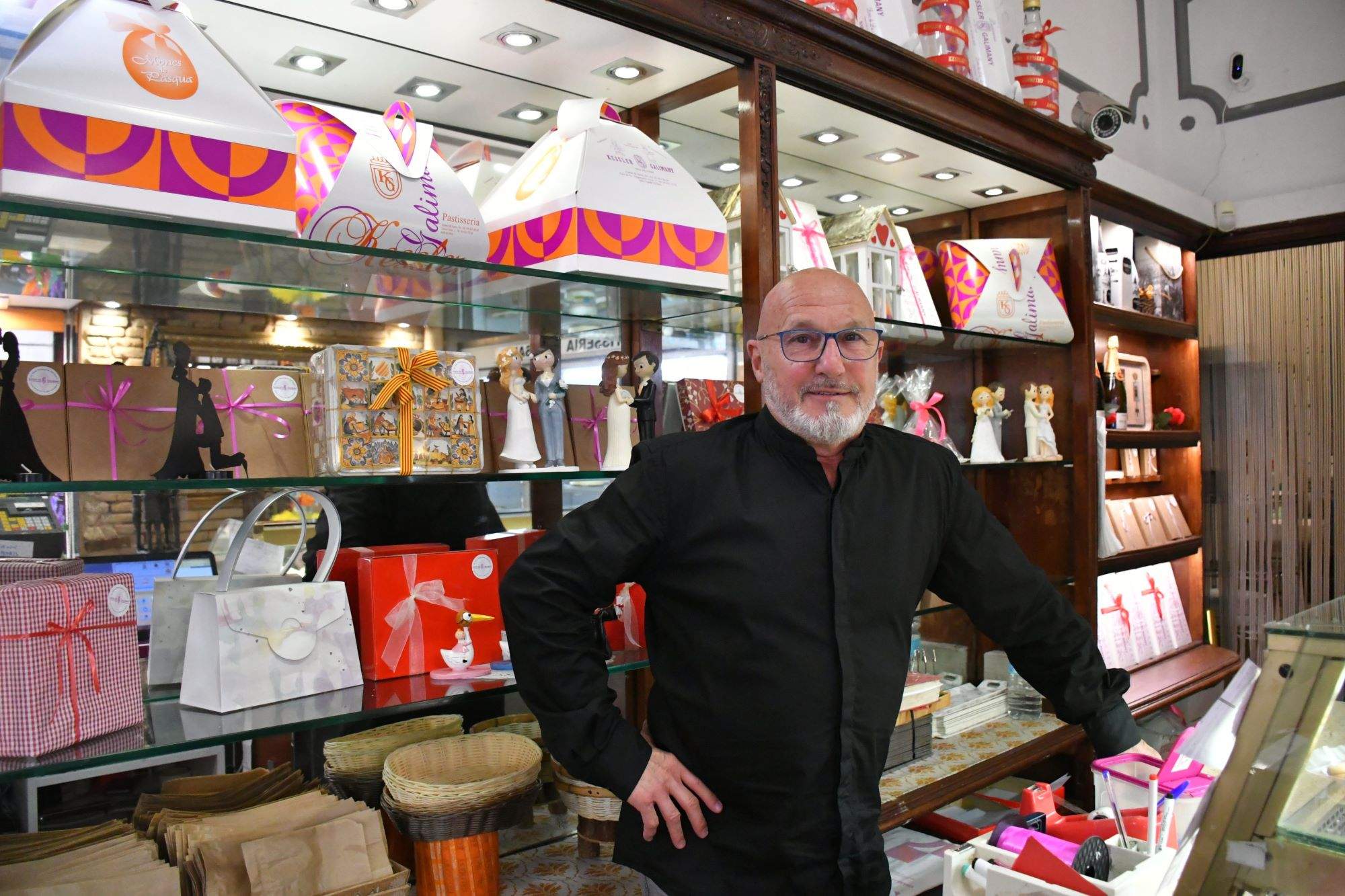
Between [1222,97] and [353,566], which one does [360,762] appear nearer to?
[353,566]

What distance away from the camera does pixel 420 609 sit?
202 cm

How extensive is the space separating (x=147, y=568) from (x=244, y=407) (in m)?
0.41

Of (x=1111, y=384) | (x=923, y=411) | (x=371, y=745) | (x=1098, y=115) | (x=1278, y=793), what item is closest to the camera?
(x=1278, y=793)

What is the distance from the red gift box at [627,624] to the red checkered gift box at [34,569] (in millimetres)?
1077

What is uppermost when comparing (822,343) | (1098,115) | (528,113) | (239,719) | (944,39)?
(944,39)

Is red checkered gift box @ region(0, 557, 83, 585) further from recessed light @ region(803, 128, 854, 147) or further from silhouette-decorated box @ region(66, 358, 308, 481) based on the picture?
recessed light @ region(803, 128, 854, 147)

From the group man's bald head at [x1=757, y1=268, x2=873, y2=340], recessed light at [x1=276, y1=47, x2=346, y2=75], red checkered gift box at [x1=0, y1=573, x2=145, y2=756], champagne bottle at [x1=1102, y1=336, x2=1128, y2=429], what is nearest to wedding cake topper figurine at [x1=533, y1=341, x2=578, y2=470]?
man's bald head at [x1=757, y1=268, x2=873, y2=340]

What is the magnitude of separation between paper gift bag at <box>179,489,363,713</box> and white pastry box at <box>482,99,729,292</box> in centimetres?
80

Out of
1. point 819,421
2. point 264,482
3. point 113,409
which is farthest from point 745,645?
point 113,409

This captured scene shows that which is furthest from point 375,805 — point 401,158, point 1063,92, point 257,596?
point 1063,92

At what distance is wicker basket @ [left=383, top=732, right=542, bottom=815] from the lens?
1.88 metres

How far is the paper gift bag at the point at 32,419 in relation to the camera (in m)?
1.54

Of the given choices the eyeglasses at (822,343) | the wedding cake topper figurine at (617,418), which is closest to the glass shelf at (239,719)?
the wedding cake topper figurine at (617,418)

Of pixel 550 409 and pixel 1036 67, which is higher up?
pixel 1036 67
